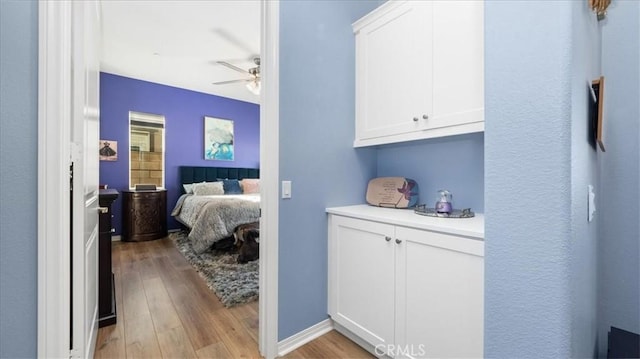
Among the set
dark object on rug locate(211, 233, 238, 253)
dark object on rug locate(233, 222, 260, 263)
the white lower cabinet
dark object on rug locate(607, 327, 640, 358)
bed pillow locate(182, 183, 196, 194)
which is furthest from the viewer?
bed pillow locate(182, 183, 196, 194)

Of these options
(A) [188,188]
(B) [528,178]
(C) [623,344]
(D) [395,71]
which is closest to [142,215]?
(A) [188,188]

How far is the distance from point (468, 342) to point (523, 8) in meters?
1.29

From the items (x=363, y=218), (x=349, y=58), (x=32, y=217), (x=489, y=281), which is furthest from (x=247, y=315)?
(x=349, y=58)

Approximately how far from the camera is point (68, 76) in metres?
1.01

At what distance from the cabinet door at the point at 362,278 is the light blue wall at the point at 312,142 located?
0.32ft

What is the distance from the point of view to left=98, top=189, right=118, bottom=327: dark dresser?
6.21ft

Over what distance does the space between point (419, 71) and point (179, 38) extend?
315 centimetres

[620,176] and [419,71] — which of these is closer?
[620,176]

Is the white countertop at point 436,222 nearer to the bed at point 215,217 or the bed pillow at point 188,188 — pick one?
the bed at point 215,217

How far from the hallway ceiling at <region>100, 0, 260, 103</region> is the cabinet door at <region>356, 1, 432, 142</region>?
5.14ft

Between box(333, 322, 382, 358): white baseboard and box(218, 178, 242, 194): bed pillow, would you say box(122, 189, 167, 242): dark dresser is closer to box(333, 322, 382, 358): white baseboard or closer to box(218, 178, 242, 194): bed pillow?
box(218, 178, 242, 194): bed pillow

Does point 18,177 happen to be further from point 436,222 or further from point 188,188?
point 188,188

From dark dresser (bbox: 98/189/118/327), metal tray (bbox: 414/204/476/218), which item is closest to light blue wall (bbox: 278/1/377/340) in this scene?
metal tray (bbox: 414/204/476/218)

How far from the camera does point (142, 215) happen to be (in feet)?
14.6
